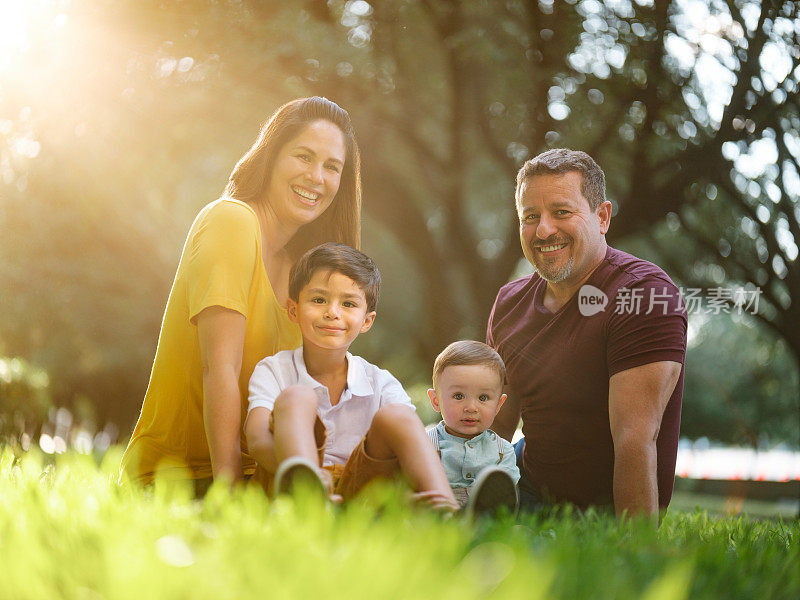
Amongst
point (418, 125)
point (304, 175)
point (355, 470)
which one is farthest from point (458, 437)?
point (418, 125)

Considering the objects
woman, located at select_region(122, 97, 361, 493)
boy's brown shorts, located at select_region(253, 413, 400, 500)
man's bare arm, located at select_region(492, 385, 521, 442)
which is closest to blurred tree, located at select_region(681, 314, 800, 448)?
man's bare arm, located at select_region(492, 385, 521, 442)

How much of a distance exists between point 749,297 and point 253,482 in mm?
10371

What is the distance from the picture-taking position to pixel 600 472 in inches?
165

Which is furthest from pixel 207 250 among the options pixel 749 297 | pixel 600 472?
pixel 749 297

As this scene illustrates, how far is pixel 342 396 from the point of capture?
343 centimetres

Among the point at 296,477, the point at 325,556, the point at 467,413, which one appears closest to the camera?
the point at 325,556

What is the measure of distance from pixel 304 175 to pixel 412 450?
161 centimetres

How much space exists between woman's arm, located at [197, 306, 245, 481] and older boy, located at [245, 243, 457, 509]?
0.11 meters

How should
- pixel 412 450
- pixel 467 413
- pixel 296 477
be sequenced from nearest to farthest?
pixel 296 477, pixel 412 450, pixel 467 413

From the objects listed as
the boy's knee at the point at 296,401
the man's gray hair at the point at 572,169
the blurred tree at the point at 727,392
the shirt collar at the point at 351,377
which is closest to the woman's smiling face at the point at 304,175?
the shirt collar at the point at 351,377

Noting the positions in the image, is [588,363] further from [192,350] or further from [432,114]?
[432,114]

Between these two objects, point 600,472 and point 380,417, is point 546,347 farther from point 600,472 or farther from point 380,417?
point 380,417

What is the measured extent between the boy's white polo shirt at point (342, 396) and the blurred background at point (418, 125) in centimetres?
524

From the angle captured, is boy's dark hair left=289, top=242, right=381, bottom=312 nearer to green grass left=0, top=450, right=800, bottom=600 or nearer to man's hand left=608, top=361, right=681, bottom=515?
green grass left=0, top=450, right=800, bottom=600
